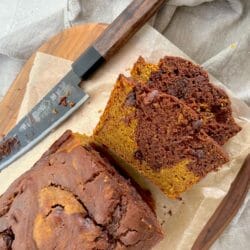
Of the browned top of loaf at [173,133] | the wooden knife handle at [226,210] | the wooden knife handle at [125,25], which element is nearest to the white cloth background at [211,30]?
the wooden knife handle at [226,210]

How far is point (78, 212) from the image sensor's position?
3.05 meters

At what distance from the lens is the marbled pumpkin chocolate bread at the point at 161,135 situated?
10.6ft

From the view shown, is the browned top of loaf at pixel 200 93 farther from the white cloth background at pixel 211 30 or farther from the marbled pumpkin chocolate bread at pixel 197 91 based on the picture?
the white cloth background at pixel 211 30

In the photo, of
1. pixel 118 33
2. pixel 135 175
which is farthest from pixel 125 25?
pixel 135 175

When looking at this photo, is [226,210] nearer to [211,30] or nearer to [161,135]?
[161,135]

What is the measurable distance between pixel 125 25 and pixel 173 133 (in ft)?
2.24

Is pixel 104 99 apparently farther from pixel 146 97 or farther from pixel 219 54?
pixel 219 54

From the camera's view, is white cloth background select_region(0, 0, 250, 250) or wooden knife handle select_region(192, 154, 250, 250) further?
white cloth background select_region(0, 0, 250, 250)

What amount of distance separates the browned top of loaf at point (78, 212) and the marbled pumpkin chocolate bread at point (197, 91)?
0.53m

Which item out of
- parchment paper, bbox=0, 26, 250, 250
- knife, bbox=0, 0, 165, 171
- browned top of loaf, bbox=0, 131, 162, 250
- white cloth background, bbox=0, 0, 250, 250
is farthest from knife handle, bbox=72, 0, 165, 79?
browned top of loaf, bbox=0, 131, 162, 250

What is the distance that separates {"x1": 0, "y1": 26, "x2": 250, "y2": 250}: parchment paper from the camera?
11.3 ft

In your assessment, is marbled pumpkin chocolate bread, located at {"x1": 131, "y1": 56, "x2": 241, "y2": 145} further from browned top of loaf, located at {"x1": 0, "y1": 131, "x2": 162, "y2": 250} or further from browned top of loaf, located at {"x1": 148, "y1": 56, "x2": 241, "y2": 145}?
browned top of loaf, located at {"x1": 0, "y1": 131, "x2": 162, "y2": 250}

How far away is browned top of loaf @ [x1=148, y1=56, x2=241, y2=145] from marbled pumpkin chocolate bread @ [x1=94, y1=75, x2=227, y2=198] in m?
0.08

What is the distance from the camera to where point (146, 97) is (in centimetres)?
324
